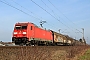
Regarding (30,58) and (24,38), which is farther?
(24,38)

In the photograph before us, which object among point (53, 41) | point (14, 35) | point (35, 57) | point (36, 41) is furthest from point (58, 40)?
point (35, 57)

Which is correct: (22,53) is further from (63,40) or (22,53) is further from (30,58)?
(63,40)

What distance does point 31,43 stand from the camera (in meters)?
28.9

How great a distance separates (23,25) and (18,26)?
0.76m

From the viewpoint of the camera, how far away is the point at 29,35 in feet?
94.2

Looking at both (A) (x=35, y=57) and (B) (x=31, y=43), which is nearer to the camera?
(A) (x=35, y=57)

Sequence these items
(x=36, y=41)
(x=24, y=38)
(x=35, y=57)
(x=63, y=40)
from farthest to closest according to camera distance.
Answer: (x=63, y=40)
(x=36, y=41)
(x=24, y=38)
(x=35, y=57)

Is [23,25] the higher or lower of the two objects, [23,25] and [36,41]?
the higher

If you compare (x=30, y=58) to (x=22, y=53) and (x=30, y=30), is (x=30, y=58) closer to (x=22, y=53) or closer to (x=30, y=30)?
(x=22, y=53)

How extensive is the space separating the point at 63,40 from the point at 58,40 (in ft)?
16.1

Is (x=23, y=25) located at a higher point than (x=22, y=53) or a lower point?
higher

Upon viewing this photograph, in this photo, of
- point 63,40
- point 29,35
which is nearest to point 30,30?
point 29,35

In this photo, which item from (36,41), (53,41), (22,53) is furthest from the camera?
(53,41)

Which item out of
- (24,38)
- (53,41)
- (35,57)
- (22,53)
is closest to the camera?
(22,53)
